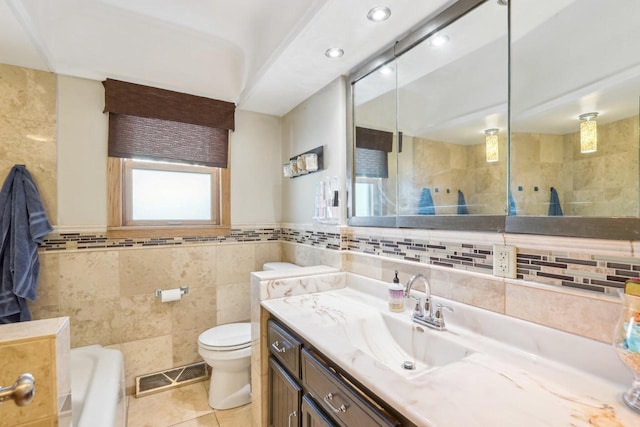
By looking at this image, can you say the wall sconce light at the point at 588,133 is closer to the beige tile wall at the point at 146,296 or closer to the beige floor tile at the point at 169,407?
the beige tile wall at the point at 146,296

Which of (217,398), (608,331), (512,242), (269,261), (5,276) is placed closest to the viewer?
(608,331)

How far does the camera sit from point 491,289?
116cm

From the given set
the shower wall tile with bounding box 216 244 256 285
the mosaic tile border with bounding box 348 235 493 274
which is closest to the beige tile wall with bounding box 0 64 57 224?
the shower wall tile with bounding box 216 244 256 285

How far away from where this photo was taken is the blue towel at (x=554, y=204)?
106 centimetres

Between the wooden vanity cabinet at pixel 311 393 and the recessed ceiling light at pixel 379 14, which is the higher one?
the recessed ceiling light at pixel 379 14

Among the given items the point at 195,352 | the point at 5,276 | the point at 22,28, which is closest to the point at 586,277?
the point at 195,352

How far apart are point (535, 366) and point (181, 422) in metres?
1.99

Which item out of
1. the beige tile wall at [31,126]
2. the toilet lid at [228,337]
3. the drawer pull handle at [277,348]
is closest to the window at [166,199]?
the beige tile wall at [31,126]

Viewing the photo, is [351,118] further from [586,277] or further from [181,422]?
[181,422]

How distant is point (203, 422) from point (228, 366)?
13.6 inches

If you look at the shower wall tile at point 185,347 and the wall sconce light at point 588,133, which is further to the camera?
the shower wall tile at point 185,347

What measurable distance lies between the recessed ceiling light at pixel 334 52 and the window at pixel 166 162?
1122 millimetres

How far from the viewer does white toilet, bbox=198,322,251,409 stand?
1953 millimetres

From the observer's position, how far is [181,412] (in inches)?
77.4
